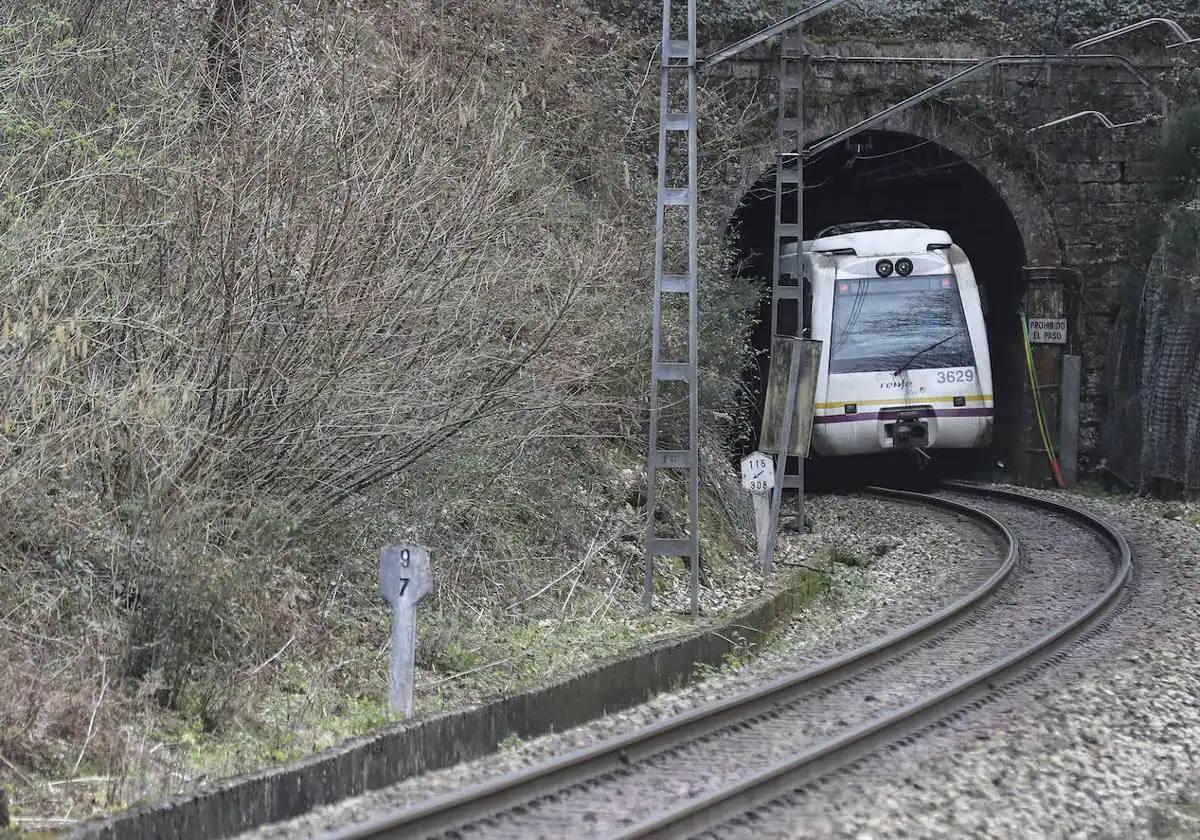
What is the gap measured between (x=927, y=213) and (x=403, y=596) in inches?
804

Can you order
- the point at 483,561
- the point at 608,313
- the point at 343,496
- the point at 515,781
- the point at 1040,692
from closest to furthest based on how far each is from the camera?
the point at 515,781
the point at 1040,692
the point at 343,496
the point at 483,561
the point at 608,313

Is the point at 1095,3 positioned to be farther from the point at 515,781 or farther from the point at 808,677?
the point at 515,781

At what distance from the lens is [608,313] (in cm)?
1258

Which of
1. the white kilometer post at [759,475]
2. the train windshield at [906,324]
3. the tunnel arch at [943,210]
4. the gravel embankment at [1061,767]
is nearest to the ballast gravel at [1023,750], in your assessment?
the gravel embankment at [1061,767]

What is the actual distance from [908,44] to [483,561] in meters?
13.9

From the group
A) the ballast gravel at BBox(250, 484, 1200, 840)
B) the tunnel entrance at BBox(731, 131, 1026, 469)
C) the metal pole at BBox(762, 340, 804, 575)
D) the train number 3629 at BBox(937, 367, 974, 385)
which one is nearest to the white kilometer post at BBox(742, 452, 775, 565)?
the metal pole at BBox(762, 340, 804, 575)

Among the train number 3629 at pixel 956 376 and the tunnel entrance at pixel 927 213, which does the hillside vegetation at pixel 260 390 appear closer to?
the train number 3629 at pixel 956 376

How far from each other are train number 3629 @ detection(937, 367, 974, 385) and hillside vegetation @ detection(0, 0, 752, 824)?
6473mm

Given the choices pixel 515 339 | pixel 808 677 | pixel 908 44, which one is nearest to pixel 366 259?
pixel 515 339

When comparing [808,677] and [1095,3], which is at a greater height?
[1095,3]

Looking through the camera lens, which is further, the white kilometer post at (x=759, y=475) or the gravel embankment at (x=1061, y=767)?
the white kilometer post at (x=759, y=475)

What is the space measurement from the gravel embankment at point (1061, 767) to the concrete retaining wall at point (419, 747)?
1791 millimetres

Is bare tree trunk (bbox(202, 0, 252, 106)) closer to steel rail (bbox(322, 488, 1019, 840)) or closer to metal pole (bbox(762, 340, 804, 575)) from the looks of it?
metal pole (bbox(762, 340, 804, 575))

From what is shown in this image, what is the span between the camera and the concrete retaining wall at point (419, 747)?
5469mm
